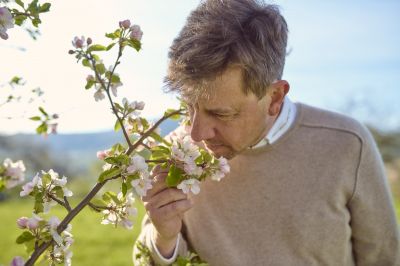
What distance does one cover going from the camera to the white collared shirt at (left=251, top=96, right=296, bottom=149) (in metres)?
1.98

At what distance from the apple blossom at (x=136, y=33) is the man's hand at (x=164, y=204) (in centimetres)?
39

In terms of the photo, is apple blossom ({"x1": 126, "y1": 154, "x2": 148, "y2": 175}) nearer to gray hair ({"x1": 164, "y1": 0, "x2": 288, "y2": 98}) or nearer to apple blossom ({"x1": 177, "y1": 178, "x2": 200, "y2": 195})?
apple blossom ({"x1": 177, "y1": 178, "x2": 200, "y2": 195})

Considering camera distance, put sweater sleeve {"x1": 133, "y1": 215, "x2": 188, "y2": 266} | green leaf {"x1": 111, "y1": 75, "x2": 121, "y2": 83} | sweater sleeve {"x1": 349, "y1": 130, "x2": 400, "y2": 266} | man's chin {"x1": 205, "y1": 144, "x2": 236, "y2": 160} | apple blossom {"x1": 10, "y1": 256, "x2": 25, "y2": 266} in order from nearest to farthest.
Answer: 1. apple blossom {"x1": 10, "y1": 256, "x2": 25, "y2": 266}
2. green leaf {"x1": 111, "y1": 75, "x2": 121, "y2": 83}
3. man's chin {"x1": 205, "y1": 144, "x2": 236, "y2": 160}
4. sweater sleeve {"x1": 133, "y1": 215, "x2": 188, "y2": 266}
5. sweater sleeve {"x1": 349, "y1": 130, "x2": 400, "y2": 266}

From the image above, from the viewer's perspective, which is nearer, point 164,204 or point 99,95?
point 99,95

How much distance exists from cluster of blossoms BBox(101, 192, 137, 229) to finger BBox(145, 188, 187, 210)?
238 mm

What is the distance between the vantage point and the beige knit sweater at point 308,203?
1.98m

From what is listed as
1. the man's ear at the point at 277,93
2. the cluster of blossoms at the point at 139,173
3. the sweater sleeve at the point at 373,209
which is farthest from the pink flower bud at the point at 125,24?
the sweater sleeve at the point at 373,209

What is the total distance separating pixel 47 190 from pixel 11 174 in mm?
160

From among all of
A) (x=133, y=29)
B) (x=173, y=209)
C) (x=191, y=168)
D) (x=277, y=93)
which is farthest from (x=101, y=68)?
(x=277, y=93)

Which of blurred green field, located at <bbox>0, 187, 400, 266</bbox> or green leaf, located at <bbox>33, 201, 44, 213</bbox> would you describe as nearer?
green leaf, located at <bbox>33, 201, 44, 213</bbox>

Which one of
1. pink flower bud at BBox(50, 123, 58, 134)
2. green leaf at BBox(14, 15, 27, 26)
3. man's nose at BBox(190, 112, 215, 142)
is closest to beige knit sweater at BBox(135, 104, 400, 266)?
man's nose at BBox(190, 112, 215, 142)

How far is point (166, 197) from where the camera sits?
1.55m

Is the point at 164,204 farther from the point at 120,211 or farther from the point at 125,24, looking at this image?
A: the point at 125,24

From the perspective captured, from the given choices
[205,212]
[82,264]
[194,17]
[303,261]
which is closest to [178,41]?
[194,17]
